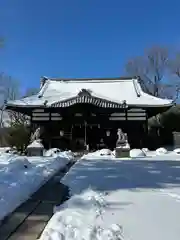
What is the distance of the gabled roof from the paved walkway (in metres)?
14.0

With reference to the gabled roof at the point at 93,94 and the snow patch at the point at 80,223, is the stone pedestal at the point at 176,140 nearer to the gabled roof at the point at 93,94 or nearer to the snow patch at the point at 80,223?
the gabled roof at the point at 93,94

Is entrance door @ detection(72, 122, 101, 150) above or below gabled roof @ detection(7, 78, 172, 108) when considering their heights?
below

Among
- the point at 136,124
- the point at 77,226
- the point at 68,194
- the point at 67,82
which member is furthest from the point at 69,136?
the point at 77,226

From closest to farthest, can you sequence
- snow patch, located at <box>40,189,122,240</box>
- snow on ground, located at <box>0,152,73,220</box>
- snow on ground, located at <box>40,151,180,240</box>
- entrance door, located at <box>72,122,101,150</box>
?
1. snow patch, located at <box>40,189,122,240</box>
2. snow on ground, located at <box>40,151,180,240</box>
3. snow on ground, located at <box>0,152,73,220</box>
4. entrance door, located at <box>72,122,101,150</box>

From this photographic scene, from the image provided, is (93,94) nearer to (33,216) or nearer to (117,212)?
(117,212)

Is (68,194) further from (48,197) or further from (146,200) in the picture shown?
(146,200)

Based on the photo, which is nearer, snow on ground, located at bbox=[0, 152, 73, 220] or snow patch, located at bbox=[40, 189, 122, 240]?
snow patch, located at bbox=[40, 189, 122, 240]

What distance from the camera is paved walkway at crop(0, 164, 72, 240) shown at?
3105 millimetres

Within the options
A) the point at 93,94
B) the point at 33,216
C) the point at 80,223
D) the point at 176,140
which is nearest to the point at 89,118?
the point at 93,94

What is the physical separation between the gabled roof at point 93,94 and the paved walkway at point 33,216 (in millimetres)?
14033

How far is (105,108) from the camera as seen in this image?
1992 centimetres

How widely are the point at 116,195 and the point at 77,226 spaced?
1812 mm

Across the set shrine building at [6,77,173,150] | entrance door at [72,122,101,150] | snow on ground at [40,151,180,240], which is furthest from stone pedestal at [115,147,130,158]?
entrance door at [72,122,101,150]

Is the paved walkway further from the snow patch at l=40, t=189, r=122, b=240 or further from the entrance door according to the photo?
the entrance door
